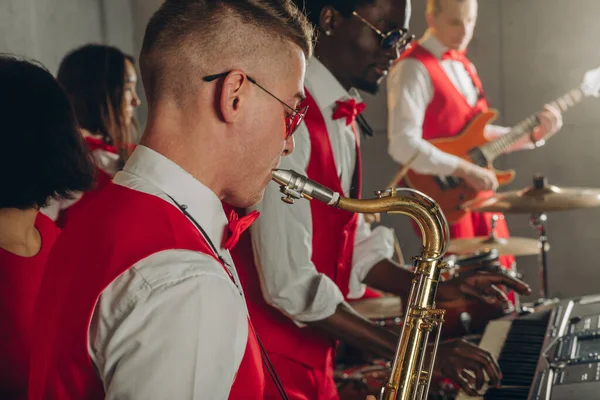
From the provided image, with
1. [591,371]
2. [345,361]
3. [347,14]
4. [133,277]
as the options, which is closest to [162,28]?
[133,277]

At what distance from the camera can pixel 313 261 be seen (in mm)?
2219

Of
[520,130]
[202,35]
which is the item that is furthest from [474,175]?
[202,35]

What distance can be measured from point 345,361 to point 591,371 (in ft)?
6.55

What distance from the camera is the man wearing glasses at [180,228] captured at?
109cm

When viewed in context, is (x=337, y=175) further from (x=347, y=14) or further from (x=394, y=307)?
(x=394, y=307)

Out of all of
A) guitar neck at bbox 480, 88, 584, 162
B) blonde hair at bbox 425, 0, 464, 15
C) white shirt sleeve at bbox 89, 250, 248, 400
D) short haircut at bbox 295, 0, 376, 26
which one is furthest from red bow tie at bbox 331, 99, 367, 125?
blonde hair at bbox 425, 0, 464, 15

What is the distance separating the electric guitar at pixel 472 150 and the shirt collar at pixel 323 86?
2263mm

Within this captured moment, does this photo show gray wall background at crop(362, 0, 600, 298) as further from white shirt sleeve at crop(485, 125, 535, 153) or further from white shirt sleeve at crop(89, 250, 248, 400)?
white shirt sleeve at crop(89, 250, 248, 400)

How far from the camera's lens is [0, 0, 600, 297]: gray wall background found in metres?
4.74

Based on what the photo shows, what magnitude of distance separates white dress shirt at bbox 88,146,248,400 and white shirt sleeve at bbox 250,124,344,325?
2.74ft

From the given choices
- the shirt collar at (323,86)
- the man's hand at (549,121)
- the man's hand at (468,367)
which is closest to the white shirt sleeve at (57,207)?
the shirt collar at (323,86)

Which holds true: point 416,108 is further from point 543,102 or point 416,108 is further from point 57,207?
point 57,207

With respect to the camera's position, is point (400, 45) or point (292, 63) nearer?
point (292, 63)

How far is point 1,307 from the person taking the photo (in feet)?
6.01
